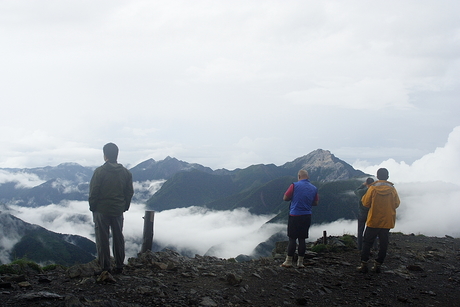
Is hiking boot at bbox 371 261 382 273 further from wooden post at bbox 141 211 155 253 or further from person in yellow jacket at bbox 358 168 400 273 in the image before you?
wooden post at bbox 141 211 155 253

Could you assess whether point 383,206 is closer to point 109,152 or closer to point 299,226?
point 299,226

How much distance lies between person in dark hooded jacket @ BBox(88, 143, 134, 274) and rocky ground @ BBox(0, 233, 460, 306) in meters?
0.61

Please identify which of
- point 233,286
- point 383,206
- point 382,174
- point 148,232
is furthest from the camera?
point 148,232

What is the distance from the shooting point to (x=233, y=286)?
7.13 m

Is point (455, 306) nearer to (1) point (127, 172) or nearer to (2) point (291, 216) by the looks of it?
(2) point (291, 216)

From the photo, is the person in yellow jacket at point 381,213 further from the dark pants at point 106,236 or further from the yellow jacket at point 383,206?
the dark pants at point 106,236

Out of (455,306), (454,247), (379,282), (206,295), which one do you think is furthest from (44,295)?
(454,247)

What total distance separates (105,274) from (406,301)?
6301mm

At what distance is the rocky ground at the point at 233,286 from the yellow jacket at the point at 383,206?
1421mm

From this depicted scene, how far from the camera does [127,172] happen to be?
7.58m

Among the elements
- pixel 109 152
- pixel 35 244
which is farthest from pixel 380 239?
pixel 35 244

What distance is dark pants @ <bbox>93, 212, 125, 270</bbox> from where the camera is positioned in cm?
718

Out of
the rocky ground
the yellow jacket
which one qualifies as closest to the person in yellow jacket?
the yellow jacket

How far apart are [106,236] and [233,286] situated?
307 cm
